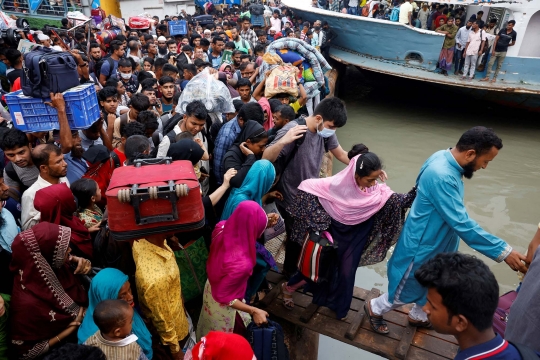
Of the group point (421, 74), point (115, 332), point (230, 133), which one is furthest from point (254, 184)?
point (421, 74)

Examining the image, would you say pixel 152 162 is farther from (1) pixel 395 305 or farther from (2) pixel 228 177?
(1) pixel 395 305

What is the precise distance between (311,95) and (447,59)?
19.1ft

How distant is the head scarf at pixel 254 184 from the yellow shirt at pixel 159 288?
712 millimetres

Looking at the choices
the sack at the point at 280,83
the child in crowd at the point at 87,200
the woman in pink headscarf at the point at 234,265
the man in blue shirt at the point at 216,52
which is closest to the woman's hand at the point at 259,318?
the woman in pink headscarf at the point at 234,265

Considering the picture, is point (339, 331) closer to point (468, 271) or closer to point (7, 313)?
point (468, 271)

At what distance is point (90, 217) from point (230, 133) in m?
1.50

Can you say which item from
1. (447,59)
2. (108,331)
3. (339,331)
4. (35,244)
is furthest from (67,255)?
(447,59)

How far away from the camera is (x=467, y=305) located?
1.58 metres

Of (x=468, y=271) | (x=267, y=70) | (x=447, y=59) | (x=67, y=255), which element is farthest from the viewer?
(x=447, y=59)

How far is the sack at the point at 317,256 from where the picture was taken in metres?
2.75

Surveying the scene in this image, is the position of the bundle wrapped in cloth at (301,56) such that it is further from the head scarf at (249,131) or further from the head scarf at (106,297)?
the head scarf at (106,297)

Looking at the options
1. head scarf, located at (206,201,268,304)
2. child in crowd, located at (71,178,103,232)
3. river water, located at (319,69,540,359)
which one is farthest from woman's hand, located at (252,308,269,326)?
river water, located at (319,69,540,359)

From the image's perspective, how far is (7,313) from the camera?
2.02 m

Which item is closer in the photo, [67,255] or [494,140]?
[67,255]
